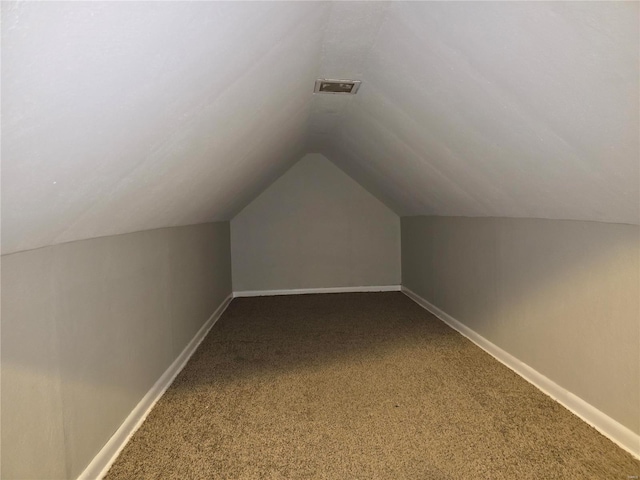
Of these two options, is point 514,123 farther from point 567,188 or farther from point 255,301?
point 255,301

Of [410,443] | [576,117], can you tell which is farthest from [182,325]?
[576,117]

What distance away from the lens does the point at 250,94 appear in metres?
1.88

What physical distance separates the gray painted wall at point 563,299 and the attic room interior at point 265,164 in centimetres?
1

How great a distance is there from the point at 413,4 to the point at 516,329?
2.18 meters

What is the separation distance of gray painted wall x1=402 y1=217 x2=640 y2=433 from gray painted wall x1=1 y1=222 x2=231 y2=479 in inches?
92.1

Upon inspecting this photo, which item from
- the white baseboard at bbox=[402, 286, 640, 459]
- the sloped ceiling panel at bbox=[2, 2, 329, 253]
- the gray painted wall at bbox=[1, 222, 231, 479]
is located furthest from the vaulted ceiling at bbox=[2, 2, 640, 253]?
the white baseboard at bbox=[402, 286, 640, 459]

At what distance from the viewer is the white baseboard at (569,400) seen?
1.82 m

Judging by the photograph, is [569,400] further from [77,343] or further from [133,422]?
[77,343]

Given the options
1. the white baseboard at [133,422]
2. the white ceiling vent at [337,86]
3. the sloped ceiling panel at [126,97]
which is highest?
the white ceiling vent at [337,86]

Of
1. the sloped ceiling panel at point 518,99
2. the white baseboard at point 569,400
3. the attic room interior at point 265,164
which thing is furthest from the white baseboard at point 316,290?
the sloped ceiling panel at point 518,99

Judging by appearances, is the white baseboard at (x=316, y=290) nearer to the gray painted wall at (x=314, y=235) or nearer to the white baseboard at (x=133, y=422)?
the gray painted wall at (x=314, y=235)

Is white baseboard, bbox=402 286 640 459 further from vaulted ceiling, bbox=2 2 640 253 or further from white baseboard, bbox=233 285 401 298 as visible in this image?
white baseboard, bbox=233 285 401 298

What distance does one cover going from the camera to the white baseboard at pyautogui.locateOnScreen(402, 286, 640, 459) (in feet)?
5.97

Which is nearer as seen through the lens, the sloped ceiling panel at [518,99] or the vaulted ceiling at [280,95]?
the vaulted ceiling at [280,95]
